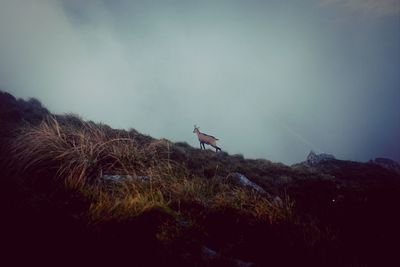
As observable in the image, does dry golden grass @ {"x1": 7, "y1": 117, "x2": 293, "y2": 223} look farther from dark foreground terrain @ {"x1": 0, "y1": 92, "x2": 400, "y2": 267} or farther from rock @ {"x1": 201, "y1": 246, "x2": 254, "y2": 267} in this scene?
rock @ {"x1": 201, "y1": 246, "x2": 254, "y2": 267}

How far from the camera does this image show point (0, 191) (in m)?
2.90

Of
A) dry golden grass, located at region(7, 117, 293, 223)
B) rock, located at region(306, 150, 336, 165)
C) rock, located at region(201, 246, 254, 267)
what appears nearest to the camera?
rock, located at region(201, 246, 254, 267)

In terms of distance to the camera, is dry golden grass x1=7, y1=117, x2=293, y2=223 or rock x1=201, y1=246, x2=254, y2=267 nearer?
rock x1=201, y1=246, x2=254, y2=267

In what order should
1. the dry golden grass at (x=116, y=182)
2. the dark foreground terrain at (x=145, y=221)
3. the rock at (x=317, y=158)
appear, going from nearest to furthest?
the dark foreground terrain at (x=145, y=221) < the dry golden grass at (x=116, y=182) < the rock at (x=317, y=158)

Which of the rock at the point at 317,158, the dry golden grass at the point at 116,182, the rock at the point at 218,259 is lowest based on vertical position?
the rock at the point at 218,259

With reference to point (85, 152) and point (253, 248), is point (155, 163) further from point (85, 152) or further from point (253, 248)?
point (253, 248)

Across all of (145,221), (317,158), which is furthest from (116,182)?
(317,158)

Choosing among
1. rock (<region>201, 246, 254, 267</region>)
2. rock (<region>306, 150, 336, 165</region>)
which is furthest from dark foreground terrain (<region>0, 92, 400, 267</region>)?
rock (<region>306, 150, 336, 165</region>)

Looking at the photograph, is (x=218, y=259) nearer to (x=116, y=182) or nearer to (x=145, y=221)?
(x=145, y=221)

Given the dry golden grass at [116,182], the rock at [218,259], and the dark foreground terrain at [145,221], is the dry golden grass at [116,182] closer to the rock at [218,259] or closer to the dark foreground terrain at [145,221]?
the dark foreground terrain at [145,221]

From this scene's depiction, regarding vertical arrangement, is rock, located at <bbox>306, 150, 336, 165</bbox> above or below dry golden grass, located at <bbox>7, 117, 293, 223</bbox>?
above

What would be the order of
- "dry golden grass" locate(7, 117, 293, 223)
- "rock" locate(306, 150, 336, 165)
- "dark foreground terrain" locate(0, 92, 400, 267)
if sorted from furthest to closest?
1. "rock" locate(306, 150, 336, 165)
2. "dry golden grass" locate(7, 117, 293, 223)
3. "dark foreground terrain" locate(0, 92, 400, 267)

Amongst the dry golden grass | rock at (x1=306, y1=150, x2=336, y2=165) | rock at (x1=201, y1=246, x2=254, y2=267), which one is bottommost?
rock at (x1=201, y1=246, x2=254, y2=267)

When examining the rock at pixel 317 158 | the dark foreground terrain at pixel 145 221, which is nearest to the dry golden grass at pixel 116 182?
the dark foreground terrain at pixel 145 221
